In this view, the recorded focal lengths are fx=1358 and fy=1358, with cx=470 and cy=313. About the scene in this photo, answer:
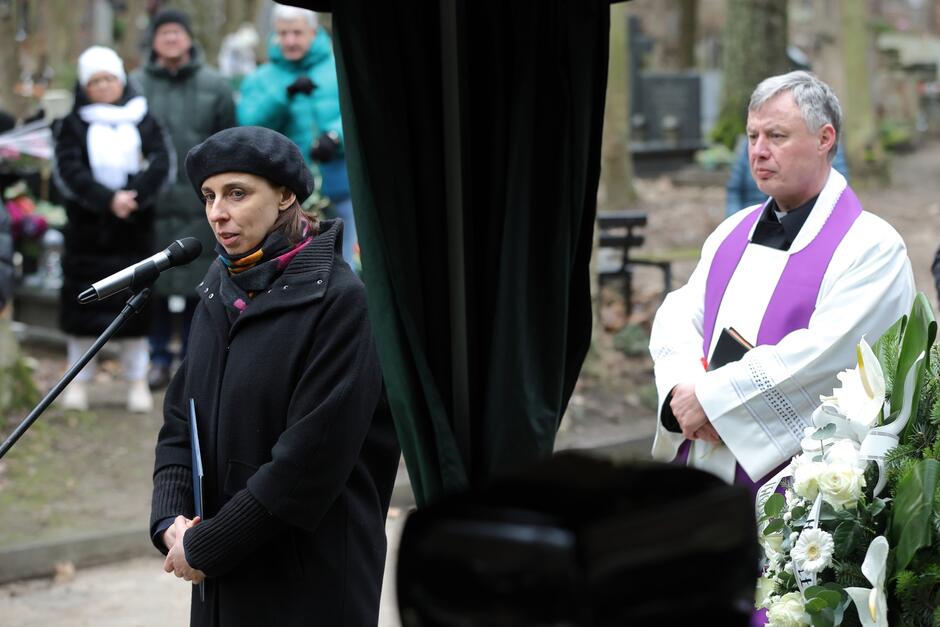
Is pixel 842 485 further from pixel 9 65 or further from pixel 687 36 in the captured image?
pixel 687 36

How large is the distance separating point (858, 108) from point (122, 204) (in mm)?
11426

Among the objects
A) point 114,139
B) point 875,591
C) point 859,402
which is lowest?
point 875,591

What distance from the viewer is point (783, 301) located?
387cm

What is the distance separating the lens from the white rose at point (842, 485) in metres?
2.56

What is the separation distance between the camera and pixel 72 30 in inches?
1207

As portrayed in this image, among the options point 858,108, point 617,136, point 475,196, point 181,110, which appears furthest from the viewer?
point 858,108

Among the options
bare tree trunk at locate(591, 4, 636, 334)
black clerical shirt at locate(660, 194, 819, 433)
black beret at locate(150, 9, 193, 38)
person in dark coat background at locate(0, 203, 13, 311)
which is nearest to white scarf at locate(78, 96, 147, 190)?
black beret at locate(150, 9, 193, 38)

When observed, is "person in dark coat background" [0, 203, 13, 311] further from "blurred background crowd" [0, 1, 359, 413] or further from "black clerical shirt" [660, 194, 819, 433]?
"black clerical shirt" [660, 194, 819, 433]

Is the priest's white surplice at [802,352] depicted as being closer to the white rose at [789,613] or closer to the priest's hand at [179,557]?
the white rose at [789,613]

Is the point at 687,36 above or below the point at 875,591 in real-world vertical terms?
above

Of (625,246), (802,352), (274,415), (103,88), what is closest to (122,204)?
(103,88)

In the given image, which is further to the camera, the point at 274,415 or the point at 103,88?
the point at 103,88

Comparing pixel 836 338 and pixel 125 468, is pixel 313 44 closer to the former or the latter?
pixel 125 468

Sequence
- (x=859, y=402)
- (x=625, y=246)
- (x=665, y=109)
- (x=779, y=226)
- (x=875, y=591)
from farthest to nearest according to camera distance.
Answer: (x=665, y=109)
(x=625, y=246)
(x=779, y=226)
(x=859, y=402)
(x=875, y=591)
